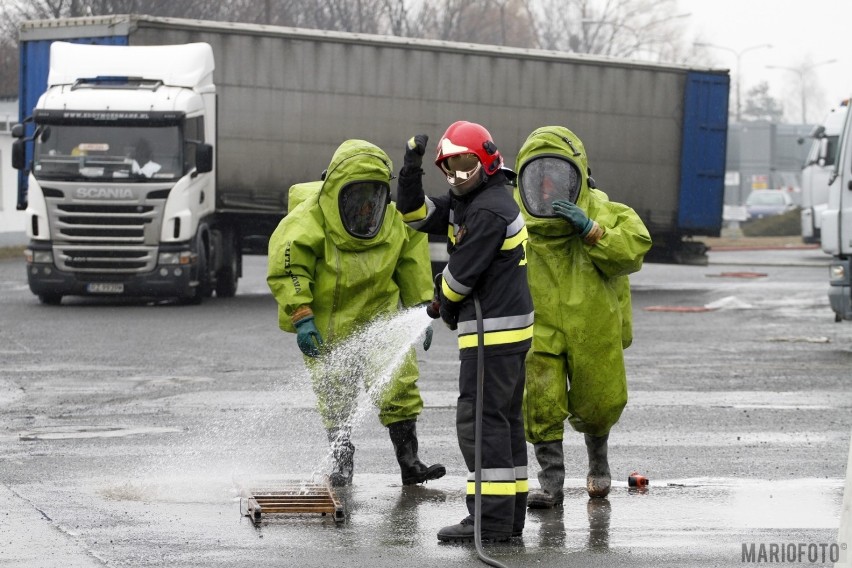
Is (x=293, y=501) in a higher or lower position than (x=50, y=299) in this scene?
Answer: higher

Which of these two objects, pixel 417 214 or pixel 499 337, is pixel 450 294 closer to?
pixel 499 337

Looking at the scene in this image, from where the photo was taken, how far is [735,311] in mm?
21828

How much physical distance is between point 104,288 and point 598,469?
14.1 metres

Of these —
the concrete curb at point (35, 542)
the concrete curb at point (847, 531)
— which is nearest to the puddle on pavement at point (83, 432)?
the concrete curb at point (35, 542)

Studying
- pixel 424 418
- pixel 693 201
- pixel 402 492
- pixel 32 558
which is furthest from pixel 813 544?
pixel 693 201

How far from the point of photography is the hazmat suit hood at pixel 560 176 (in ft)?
26.0

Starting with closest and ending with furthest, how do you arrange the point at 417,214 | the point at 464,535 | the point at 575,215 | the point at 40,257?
the point at 464,535, the point at 417,214, the point at 575,215, the point at 40,257

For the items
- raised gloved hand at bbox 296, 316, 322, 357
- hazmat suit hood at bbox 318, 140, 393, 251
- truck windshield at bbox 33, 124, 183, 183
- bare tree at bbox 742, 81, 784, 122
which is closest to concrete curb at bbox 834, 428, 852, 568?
raised gloved hand at bbox 296, 316, 322, 357

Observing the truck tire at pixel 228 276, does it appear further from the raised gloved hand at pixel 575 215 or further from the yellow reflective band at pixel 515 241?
the yellow reflective band at pixel 515 241

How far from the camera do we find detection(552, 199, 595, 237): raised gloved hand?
773 centimetres

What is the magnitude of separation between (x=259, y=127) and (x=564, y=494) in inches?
617

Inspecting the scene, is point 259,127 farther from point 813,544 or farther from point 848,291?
point 813,544
